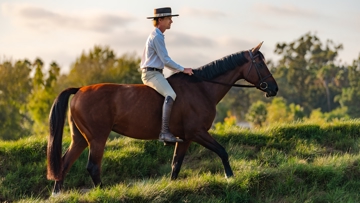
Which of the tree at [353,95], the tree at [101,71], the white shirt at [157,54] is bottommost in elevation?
the tree at [353,95]

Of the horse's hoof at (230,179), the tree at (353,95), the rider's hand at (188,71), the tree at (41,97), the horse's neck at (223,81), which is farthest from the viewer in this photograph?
the tree at (353,95)

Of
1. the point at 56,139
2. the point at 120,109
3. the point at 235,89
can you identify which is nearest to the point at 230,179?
the point at 120,109

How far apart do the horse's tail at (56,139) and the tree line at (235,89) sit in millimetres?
23688

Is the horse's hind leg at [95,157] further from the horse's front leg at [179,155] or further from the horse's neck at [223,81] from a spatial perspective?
the horse's neck at [223,81]

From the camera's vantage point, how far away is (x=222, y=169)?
918 centimetres

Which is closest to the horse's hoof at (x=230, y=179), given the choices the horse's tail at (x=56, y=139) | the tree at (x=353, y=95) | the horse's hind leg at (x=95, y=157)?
the horse's hind leg at (x=95, y=157)

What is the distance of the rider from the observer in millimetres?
7426

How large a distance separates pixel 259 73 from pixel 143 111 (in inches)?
80.8

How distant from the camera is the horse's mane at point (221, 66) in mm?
8047

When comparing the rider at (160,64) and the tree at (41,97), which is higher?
the rider at (160,64)

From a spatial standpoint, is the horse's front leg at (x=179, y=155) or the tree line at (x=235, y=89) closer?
the horse's front leg at (x=179, y=155)

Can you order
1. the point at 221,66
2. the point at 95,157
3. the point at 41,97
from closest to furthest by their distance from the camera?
the point at 95,157 → the point at 221,66 → the point at 41,97

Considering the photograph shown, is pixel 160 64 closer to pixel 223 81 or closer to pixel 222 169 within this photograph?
pixel 223 81

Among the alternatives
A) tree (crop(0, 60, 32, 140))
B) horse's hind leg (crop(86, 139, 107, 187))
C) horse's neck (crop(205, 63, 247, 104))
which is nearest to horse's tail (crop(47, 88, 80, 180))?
horse's hind leg (crop(86, 139, 107, 187))
